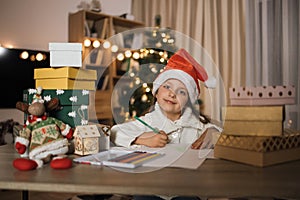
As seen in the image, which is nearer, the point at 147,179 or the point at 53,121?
the point at 147,179

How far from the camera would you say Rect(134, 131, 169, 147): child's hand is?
3.76 feet

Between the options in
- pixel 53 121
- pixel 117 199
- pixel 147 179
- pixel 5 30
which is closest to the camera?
pixel 147 179

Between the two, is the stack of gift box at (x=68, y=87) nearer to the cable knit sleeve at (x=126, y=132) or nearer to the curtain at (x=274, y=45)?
the cable knit sleeve at (x=126, y=132)

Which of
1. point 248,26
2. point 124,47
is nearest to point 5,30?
point 124,47

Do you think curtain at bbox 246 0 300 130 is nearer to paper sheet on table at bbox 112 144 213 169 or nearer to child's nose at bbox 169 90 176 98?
child's nose at bbox 169 90 176 98

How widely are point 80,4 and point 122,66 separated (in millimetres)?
869

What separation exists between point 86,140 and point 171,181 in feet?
1.26

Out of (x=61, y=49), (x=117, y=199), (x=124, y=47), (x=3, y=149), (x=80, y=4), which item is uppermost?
(x=80, y=4)

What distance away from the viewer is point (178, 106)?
51.5 inches

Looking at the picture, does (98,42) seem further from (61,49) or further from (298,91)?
(61,49)

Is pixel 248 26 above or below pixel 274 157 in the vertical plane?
above

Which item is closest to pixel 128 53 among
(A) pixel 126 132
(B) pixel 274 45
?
(B) pixel 274 45

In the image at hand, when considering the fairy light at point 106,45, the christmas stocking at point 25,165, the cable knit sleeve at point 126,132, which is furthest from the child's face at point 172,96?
the fairy light at point 106,45

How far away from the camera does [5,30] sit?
323 centimetres
